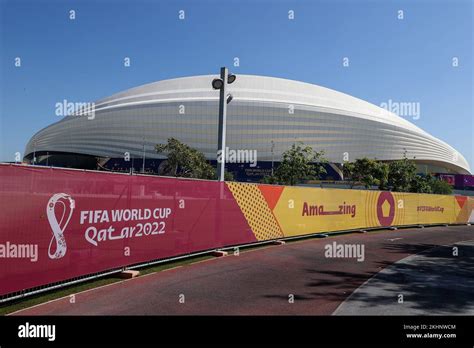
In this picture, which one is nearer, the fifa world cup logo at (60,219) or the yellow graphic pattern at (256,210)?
the fifa world cup logo at (60,219)

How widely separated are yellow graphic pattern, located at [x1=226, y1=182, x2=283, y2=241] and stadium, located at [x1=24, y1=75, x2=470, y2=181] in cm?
9079

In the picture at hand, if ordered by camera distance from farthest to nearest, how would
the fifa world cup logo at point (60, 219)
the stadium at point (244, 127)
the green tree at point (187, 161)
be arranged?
the stadium at point (244, 127)
the green tree at point (187, 161)
the fifa world cup logo at point (60, 219)

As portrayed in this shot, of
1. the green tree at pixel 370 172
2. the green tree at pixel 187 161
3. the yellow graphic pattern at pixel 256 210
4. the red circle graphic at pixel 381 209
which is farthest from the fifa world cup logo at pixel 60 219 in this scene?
the green tree at pixel 187 161

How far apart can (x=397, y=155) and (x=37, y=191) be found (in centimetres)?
11883

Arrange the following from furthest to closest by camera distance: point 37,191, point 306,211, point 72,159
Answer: point 72,159 < point 306,211 < point 37,191

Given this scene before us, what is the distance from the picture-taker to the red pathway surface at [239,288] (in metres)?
6.61

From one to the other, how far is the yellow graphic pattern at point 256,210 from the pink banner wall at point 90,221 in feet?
4.21

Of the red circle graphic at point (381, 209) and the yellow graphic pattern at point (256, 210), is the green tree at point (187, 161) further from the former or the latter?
the yellow graphic pattern at point (256, 210)

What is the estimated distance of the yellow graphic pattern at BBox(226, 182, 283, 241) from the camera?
13180 millimetres

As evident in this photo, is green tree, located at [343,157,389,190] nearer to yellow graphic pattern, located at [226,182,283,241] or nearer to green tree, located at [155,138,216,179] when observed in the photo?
green tree, located at [155,138,216,179]

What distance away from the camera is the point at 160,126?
107 meters
